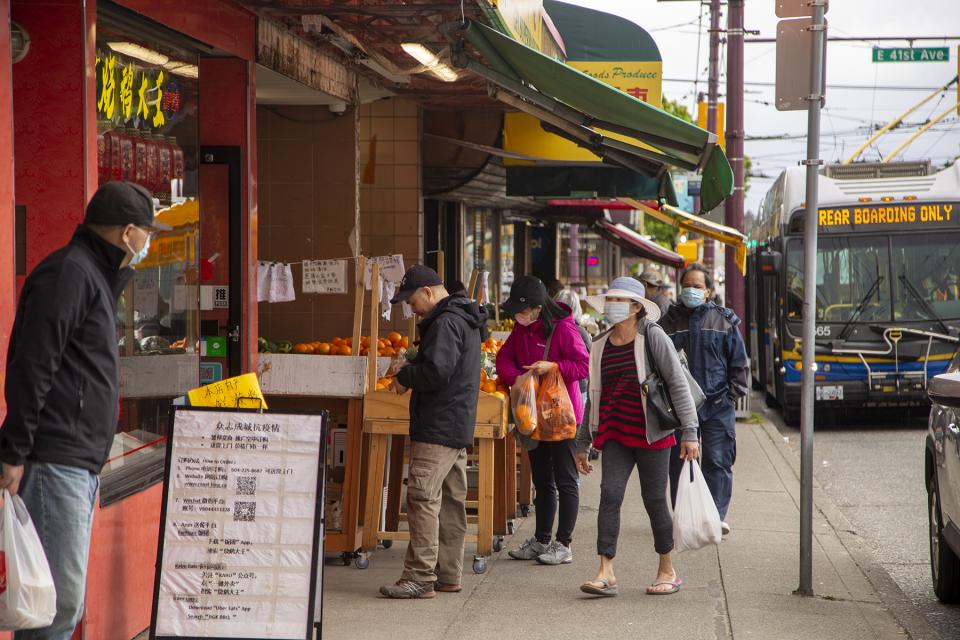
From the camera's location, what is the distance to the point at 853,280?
16.5 meters

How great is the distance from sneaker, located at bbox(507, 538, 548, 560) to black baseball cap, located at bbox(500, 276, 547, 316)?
5.04 feet

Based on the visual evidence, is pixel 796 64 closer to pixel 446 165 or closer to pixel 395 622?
pixel 395 622

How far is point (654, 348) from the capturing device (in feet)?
23.1

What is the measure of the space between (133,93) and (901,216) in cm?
1270

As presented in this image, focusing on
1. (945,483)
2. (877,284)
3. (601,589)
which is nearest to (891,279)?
(877,284)

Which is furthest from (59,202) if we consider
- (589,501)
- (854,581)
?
(589,501)

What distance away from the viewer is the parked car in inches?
244

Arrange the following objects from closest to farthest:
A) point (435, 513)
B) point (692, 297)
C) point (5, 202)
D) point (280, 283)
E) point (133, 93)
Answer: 1. point (5, 202)
2. point (133, 93)
3. point (435, 513)
4. point (280, 283)
5. point (692, 297)

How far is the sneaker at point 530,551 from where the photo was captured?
8047 millimetres

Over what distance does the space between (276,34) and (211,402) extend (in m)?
3.60

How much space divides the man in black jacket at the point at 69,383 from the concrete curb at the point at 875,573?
4409 millimetres

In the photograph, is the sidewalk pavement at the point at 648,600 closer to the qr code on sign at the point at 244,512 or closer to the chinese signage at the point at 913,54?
the qr code on sign at the point at 244,512

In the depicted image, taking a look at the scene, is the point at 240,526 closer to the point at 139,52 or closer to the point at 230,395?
the point at 230,395

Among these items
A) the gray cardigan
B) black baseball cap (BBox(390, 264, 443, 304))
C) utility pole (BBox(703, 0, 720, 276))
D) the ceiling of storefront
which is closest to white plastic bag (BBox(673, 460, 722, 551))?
the gray cardigan
